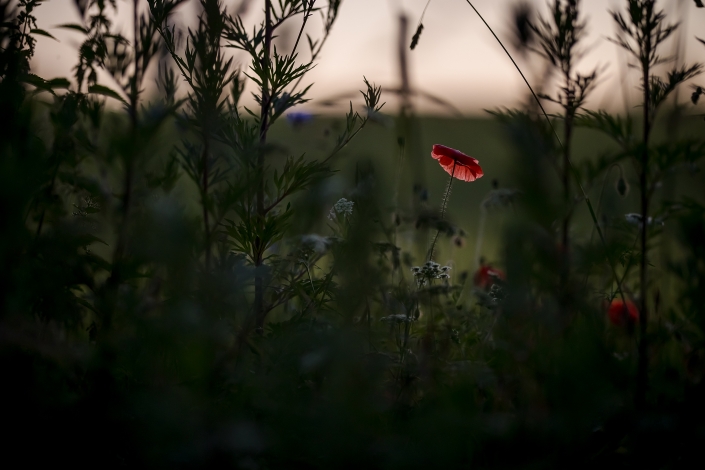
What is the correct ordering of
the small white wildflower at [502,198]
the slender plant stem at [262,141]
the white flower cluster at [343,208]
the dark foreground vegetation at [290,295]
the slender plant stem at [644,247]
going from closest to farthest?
the dark foreground vegetation at [290,295]
the slender plant stem at [644,247]
the slender plant stem at [262,141]
the white flower cluster at [343,208]
the small white wildflower at [502,198]

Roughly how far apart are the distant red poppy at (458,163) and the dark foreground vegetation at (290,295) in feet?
1.01

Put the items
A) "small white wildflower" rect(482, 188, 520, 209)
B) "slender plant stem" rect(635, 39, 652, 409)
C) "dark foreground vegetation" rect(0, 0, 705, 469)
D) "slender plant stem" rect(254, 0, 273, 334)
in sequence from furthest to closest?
"small white wildflower" rect(482, 188, 520, 209) → "slender plant stem" rect(254, 0, 273, 334) → "slender plant stem" rect(635, 39, 652, 409) → "dark foreground vegetation" rect(0, 0, 705, 469)

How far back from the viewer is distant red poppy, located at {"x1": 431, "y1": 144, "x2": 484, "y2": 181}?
5.53ft

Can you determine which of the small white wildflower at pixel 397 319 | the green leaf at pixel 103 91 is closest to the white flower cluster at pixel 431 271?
the small white wildflower at pixel 397 319

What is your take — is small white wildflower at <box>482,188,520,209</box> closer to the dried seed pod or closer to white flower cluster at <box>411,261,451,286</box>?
white flower cluster at <box>411,261,451,286</box>

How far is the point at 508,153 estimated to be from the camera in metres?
0.58

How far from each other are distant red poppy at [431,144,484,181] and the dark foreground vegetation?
0.31m

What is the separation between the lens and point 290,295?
138 cm

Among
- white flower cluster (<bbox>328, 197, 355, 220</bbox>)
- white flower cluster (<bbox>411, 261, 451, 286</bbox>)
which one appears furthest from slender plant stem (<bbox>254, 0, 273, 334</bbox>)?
white flower cluster (<bbox>411, 261, 451, 286</bbox>)

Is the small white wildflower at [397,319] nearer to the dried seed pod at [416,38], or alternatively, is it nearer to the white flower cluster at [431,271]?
the white flower cluster at [431,271]

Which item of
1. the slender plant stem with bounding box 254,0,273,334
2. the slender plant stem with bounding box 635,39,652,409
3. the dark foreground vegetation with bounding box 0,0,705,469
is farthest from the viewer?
the slender plant stem with bounding box 254,0,273,334

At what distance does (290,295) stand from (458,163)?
71 centimetres

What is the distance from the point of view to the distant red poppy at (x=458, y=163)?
1.68m

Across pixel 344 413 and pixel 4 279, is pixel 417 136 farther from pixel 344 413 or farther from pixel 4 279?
pixel 4 279
